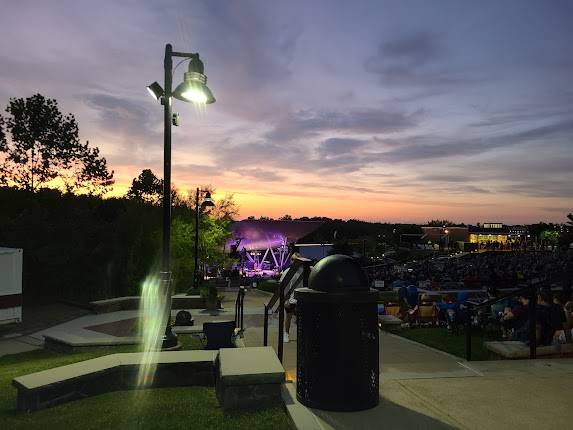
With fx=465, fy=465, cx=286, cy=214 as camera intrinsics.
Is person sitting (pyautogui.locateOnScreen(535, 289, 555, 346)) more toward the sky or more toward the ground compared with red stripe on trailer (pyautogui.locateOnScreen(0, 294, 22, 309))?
more toward the sky

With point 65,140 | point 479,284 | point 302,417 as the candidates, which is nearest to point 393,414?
point 302,417

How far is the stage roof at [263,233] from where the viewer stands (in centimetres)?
6916

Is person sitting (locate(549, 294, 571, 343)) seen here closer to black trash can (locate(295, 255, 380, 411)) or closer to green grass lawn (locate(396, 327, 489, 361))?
green grass lawn (locate(396, 327, 489, 361))

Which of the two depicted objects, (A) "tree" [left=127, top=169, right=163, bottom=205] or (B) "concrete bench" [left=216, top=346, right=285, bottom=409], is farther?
(A) "tree" [left=127, top=169, right=163, bottom=205]

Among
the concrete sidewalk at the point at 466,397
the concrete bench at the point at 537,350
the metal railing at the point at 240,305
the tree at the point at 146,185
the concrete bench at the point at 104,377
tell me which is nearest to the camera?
the concrete sidewalk at the point at 466,397

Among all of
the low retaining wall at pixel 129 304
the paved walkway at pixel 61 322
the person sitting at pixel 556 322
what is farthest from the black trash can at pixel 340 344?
the low retaining wall at pixel 129 304

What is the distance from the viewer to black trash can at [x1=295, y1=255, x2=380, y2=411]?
4551 millimetres

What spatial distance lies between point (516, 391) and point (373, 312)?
6.81 feet

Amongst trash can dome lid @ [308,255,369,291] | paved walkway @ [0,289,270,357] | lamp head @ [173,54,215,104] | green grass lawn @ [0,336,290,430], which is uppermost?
lamp head @ [173,54,215,104]

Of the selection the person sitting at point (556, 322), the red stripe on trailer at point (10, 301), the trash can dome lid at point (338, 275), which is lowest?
Result: the red stripe on trailer at point (10, 301)

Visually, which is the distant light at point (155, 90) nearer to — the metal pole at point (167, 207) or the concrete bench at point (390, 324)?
the metal pole at point (167, 207)

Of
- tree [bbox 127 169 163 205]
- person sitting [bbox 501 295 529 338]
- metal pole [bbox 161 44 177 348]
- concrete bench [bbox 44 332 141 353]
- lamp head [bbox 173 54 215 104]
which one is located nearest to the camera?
lamp head [bbox 173 54 215 104]

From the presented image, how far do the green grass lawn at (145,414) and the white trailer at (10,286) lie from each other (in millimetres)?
8846

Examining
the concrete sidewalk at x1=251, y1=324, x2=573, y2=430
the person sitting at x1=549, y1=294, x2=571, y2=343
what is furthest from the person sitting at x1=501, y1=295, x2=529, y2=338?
the concrete sidewalk at x1=251, y1=324, x2=573, y2=430
